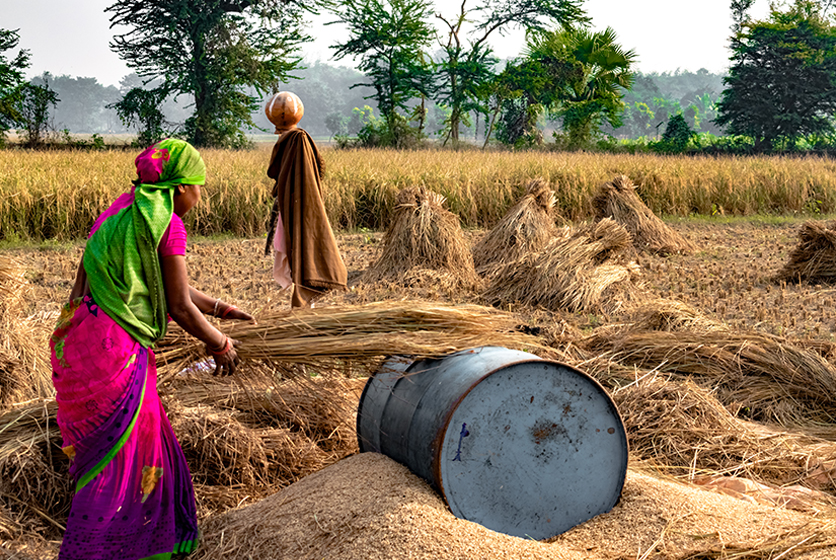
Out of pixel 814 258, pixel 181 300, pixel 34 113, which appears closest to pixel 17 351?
pixel 181 300

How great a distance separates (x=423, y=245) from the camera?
6863 millimetres

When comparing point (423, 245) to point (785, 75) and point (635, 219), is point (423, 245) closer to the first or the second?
point (635, 219)

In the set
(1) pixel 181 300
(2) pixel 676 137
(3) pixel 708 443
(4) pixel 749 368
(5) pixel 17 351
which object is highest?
(2) pixel 676 137

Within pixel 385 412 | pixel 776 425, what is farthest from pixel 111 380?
pixel 776 425

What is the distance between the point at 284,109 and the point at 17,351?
2.00m

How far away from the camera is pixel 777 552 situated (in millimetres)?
2072

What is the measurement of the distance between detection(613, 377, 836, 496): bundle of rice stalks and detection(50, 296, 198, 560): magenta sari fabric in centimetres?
211

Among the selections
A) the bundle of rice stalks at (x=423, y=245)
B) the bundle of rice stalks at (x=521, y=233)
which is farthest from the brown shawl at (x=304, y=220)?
the bundle of rice stalks at (x=521, y=233)

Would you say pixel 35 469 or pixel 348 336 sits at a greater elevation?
pixel 348 336

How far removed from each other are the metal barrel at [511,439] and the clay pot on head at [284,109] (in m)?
2.38

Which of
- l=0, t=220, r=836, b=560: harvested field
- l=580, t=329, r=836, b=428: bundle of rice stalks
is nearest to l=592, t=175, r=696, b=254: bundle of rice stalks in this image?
l=0, t=220, r=836, b=560: harvested field

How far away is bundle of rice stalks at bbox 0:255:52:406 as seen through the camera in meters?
3.27

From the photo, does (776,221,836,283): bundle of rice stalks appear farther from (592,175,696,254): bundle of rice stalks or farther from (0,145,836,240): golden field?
(0,145,836,240): golden field

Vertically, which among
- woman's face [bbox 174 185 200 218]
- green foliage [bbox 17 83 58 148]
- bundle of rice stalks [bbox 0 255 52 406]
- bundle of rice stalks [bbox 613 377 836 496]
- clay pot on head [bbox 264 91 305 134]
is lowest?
bundle of rice stalks [bbox 613 377 836 496]
